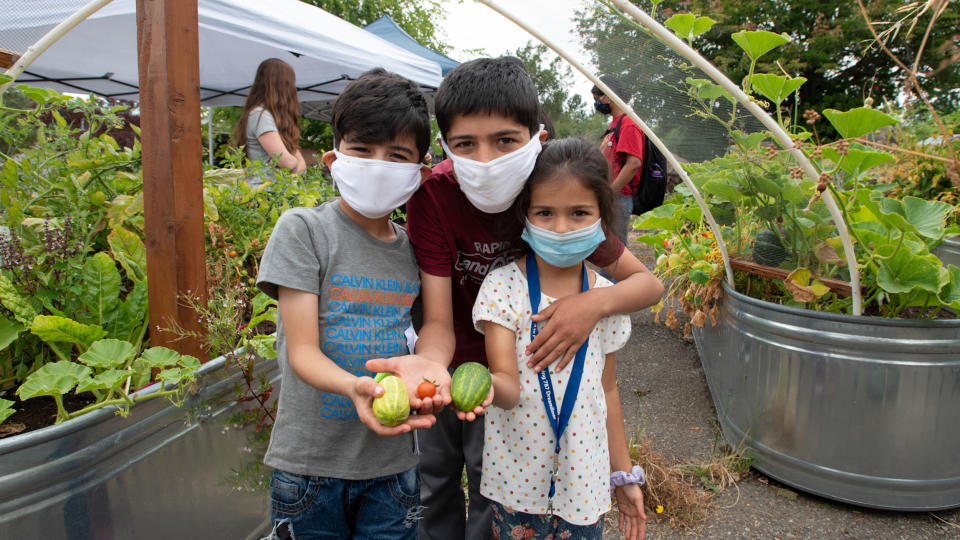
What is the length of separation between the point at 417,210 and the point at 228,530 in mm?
1498

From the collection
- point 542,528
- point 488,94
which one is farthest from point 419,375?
point 488,94

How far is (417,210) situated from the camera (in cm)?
174

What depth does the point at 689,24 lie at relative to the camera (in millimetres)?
2305

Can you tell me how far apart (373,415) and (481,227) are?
2.61 feet

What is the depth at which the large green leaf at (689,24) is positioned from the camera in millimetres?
2260

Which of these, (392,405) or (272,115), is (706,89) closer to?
(392,405)

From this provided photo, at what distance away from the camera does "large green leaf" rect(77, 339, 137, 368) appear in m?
1.68

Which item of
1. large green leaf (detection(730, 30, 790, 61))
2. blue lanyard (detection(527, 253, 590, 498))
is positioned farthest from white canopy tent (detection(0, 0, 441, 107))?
blue lanyard (detection(527, 253, 590, 498))

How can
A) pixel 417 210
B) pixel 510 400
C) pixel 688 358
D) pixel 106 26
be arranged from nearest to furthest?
1. pixel 510 400
2. pixel 417 210
3. pixel 688 358
4. pixel 106 26

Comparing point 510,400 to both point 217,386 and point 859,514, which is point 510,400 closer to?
point 217,386

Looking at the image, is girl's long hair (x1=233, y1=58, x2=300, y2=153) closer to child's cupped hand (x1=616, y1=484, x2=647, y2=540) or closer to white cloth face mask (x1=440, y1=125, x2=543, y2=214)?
white cloth face mask (x1=440, y1=125, x2=543, y2=214)

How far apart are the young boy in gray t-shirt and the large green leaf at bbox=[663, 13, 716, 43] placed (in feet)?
4.31

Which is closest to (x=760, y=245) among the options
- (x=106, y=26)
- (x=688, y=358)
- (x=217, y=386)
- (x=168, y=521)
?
(x=688, y=358)

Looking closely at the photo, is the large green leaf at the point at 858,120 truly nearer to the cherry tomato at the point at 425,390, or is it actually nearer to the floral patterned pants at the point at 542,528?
the floral patterned pants at the point at 542,528
